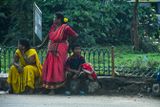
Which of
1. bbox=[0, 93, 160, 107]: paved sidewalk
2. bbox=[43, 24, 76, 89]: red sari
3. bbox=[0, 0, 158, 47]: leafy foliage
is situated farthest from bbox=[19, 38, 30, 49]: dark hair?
bbox=[0, 0, 158, 47]: leafy foliage

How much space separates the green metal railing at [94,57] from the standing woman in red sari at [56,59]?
1.52 feet

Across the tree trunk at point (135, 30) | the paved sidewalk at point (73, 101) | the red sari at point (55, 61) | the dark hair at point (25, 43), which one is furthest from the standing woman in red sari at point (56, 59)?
the tree trunk at point (135, 30)

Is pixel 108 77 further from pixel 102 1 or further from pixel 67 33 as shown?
pixel 102 1

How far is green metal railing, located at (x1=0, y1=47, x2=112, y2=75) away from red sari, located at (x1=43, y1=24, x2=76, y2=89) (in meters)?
0.45

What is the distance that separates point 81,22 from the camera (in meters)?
17.2

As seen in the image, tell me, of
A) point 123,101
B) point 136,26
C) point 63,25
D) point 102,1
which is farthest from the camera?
point 102,1

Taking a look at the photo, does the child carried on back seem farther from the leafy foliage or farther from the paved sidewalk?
the leafy foliage

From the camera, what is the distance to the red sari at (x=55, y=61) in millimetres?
10992

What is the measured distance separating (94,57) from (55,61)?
0.94 m

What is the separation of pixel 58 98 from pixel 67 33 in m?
1.42

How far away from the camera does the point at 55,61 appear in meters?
11.1

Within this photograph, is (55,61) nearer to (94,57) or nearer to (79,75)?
(79,75)

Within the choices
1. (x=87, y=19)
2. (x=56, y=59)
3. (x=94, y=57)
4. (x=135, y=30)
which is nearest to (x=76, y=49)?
(x=56, y=59)

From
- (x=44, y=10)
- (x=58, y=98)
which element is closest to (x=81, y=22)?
(x=44, y=10)
